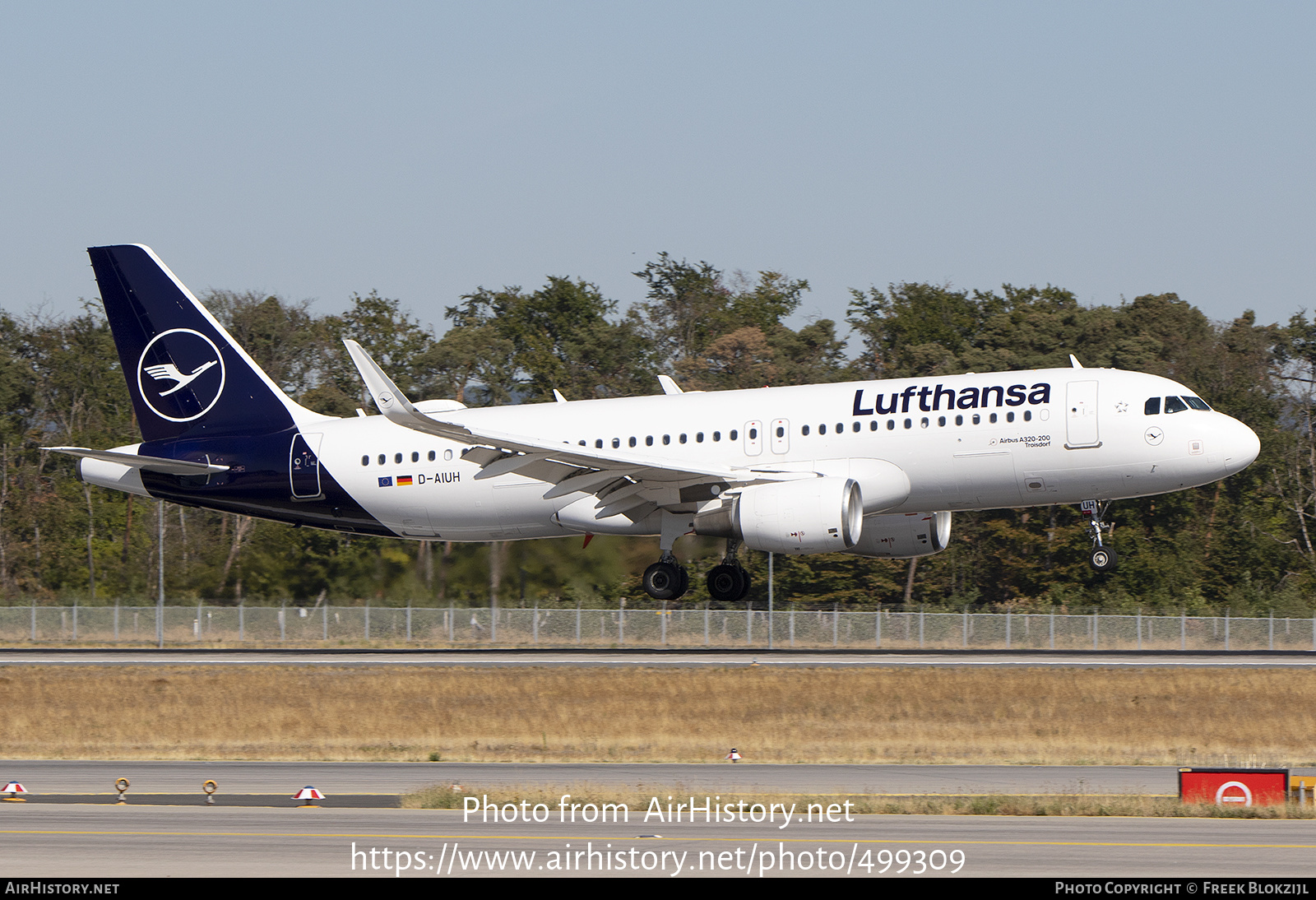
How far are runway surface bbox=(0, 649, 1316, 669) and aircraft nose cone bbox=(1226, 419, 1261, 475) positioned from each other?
622cm

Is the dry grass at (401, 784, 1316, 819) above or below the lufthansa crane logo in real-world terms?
below

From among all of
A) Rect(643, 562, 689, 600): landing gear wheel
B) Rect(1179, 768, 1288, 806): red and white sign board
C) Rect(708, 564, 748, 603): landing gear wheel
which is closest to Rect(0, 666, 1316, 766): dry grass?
Rect(708, 564, 748, 603): landing gear wheel

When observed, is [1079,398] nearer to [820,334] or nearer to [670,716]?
[670,716]

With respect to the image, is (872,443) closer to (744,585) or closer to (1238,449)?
(744,585)

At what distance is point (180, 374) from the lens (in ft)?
135

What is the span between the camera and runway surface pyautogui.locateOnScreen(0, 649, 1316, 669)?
38.4 meters

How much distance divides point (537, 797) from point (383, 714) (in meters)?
14.6

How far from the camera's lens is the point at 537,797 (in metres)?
20.0

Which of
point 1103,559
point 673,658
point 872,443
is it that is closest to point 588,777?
point 872,443

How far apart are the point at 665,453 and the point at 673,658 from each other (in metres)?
7.07

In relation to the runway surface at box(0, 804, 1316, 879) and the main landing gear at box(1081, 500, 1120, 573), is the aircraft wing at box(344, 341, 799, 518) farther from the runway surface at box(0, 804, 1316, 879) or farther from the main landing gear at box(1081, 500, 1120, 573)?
the runway surface at box(0, 804, 1316, 879)

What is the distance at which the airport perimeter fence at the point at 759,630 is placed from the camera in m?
45.0

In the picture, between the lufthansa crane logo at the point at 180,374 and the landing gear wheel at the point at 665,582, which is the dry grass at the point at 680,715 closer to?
the landing gear wheel at the point at 665,582
